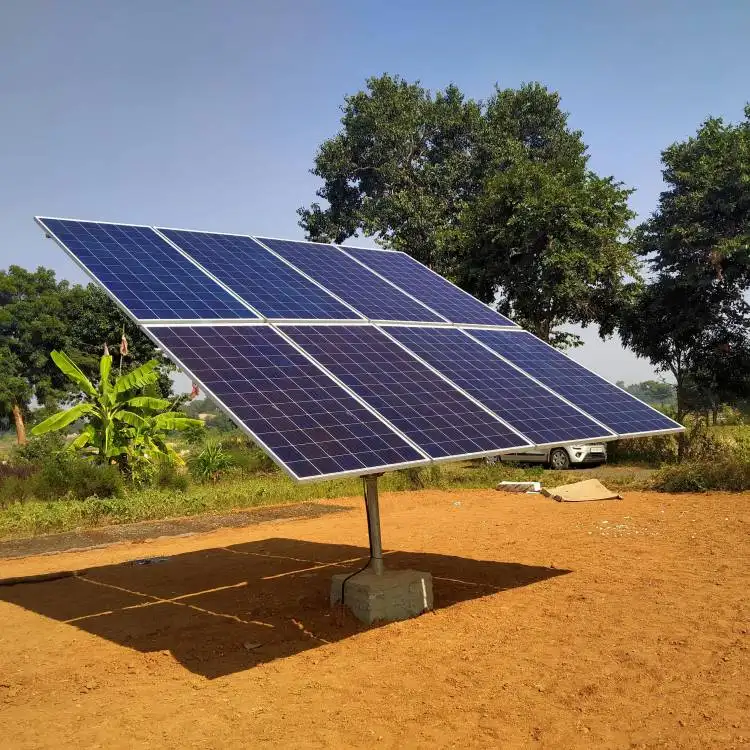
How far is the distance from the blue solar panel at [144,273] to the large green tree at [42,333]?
32785 mm

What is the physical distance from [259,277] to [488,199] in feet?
61.2

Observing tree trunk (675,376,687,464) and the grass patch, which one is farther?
tree trunk (675,376,687,464)

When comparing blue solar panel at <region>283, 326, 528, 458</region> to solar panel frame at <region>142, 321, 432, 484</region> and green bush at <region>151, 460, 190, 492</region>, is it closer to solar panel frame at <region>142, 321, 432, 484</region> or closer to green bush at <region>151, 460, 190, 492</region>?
solar panel frame at <region>142, 321, 432, 484</region>

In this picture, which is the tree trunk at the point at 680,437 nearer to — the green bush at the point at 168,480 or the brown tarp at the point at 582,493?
the brown tarp at the point at 582,493

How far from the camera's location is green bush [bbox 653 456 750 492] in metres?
18.1

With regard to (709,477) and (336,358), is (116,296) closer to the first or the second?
(336,358)

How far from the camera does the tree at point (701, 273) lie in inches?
1017

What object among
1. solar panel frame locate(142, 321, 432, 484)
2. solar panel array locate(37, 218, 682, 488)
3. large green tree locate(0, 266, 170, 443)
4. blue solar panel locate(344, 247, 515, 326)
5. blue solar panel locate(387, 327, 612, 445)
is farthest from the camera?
large green tree locate(0, 266, 170, 443)

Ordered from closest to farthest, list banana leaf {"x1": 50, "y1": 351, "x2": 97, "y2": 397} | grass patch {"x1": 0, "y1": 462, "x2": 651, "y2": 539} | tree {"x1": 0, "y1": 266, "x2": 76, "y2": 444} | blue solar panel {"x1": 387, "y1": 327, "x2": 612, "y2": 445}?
blue solar panel {"x1": 387, "y1": 327, "x2": 612, "y2": 445} < grass patch {"x1": 0, "y1": 462, "x2": 651, "y2": 539} < banana leaf {"x1": 50, "y1": 351, "x2": 97, "y2": 397} < tree {"x1": 0, "y1": 266, "x2": 76, "y2": 444}

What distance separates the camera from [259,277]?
11031 mm

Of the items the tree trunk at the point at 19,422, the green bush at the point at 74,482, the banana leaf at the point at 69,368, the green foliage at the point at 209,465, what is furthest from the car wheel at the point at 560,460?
A: the tree trunk at the point at 19,422

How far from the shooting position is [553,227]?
2662 cm

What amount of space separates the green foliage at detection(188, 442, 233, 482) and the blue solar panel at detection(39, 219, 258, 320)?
15.0 meters

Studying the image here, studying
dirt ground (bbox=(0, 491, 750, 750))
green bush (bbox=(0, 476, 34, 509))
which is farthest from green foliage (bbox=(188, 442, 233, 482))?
dirt ground (bbox=(0, 491, 750, 750))
